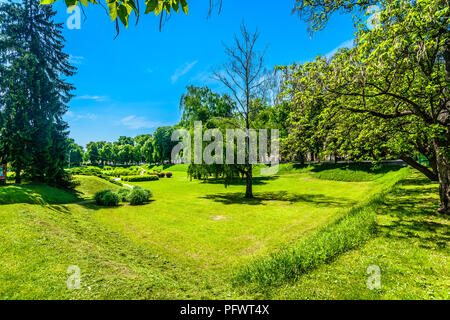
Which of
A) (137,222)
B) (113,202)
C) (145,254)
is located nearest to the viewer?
(145,254)

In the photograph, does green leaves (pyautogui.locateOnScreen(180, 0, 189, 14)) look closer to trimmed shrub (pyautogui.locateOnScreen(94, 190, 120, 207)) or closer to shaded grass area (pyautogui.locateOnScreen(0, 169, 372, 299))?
shaded grass area (pyautogui.locateOnScreen(0, 169, 372, 299))

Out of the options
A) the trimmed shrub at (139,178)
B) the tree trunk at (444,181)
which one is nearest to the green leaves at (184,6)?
the tree trunk at (444,181)

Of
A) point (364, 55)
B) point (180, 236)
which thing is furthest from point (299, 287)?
point (364, 55)

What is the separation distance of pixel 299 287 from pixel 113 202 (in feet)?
47.3

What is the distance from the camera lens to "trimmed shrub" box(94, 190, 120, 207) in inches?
548

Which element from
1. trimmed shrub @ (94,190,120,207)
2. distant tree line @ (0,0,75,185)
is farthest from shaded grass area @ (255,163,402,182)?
distant tree line @ (0,0,75,185)

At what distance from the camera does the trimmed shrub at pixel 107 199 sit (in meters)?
13.9

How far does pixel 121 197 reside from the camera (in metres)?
15.1

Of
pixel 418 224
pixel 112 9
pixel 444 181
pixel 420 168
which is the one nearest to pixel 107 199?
pixel 112 9
